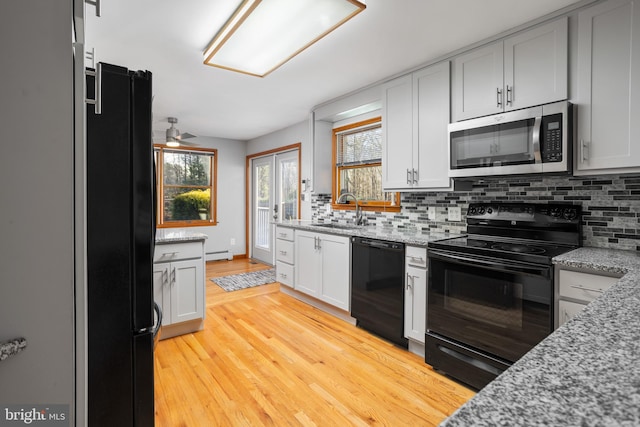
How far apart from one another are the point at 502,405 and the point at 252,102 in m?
4.04

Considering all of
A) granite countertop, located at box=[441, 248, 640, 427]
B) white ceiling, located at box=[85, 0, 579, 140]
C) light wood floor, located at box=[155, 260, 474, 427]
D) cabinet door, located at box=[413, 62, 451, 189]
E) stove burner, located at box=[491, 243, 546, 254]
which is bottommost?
light wood floor, located at box=[155, 260, 474, 427]

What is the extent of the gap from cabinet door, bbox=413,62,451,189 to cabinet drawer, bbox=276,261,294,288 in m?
1.88

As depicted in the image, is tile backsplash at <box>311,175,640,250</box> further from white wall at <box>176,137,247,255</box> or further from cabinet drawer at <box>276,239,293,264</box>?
white wall at <box>176,137,247,255</box>

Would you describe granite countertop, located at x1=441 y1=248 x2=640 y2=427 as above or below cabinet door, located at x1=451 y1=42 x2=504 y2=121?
below

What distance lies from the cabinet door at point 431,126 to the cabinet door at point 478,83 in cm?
9

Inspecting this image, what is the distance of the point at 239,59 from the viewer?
258 cm

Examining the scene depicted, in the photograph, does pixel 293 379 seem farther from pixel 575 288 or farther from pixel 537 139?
pixel 537 139

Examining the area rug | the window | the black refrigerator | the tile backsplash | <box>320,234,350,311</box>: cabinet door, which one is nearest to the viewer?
the black refrigerator

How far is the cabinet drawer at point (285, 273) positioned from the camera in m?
3.92

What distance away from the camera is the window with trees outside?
3658 millimetres

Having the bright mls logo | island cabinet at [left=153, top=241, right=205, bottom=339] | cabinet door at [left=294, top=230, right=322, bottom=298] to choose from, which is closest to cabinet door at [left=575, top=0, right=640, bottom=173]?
cabinet door at [left=294, top=230, right=322, bottom=298]

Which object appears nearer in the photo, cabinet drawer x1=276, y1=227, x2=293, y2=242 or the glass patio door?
cabinet drawer x1=276, y1=227, x2=293, y2=242

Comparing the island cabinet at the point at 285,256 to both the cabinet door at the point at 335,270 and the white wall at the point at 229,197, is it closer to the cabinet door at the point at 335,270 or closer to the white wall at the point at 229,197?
the cabinet door at the point at 335,270

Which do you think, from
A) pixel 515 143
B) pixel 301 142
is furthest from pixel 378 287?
pixel 301 142
